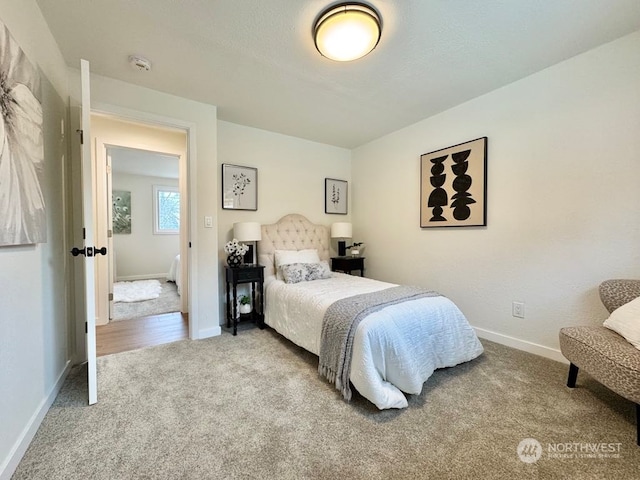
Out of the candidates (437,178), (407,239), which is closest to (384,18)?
(437,178)

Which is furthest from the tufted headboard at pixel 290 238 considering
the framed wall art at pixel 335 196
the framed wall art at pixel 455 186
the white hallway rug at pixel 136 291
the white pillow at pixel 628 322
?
the white pillow at pixel 628 322

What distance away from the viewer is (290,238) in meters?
3.66

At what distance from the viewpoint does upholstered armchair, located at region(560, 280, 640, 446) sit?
4.37ft

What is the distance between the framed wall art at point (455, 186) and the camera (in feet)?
8.86

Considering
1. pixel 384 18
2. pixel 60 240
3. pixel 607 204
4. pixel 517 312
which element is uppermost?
pixel 384 18

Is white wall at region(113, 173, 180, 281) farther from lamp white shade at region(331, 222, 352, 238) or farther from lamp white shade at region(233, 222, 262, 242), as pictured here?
lamp white shade at region(331, 222, 352, 238)

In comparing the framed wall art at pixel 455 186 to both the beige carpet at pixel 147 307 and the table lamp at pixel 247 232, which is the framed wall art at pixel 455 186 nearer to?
the table lamp at pixel 247 232

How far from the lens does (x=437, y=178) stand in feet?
10.0

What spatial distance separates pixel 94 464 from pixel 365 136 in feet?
13.0

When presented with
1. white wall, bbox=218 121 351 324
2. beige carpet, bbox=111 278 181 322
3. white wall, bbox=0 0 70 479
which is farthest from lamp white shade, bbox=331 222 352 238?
white wall, bbox=0 0 70 479

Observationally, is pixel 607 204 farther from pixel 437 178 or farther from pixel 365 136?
pixel 365 136

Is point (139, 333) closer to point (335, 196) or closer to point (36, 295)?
point (36, 295)

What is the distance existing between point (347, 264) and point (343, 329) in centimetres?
198

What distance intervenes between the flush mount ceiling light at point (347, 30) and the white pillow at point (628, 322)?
2.28 metres
